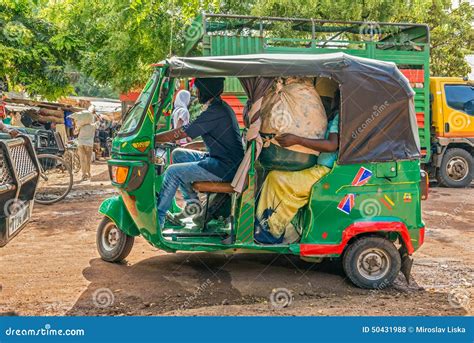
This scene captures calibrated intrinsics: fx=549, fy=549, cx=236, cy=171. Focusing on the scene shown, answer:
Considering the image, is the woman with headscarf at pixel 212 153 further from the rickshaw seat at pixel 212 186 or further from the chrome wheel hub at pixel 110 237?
the chrome wheel hub at pixel 110 237

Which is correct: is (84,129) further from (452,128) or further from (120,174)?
(452,128)

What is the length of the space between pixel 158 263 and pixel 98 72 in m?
8.06

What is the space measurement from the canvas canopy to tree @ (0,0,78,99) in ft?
23.2

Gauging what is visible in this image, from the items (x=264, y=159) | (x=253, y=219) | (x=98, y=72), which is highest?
(x=98, y=72)

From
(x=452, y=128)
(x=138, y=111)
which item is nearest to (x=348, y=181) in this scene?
(x=138, y=111)

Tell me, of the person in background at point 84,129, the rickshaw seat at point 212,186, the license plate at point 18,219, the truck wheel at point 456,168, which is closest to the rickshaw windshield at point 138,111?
the rickshaw seat at point 212,186

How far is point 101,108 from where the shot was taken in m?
30.3

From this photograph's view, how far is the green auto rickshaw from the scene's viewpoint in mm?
5109

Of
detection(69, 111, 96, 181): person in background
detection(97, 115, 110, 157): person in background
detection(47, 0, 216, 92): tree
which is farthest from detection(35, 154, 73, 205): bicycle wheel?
detection(97, 115, 110, 157): person in background

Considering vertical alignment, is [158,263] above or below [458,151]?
below

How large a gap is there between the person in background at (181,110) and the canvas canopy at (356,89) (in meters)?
3.12

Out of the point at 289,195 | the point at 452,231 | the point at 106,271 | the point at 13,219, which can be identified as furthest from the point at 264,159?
the point at 452,231

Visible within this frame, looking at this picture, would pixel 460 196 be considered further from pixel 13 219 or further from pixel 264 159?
pixel 13 219

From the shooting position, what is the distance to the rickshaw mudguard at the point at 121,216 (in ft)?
18.1
